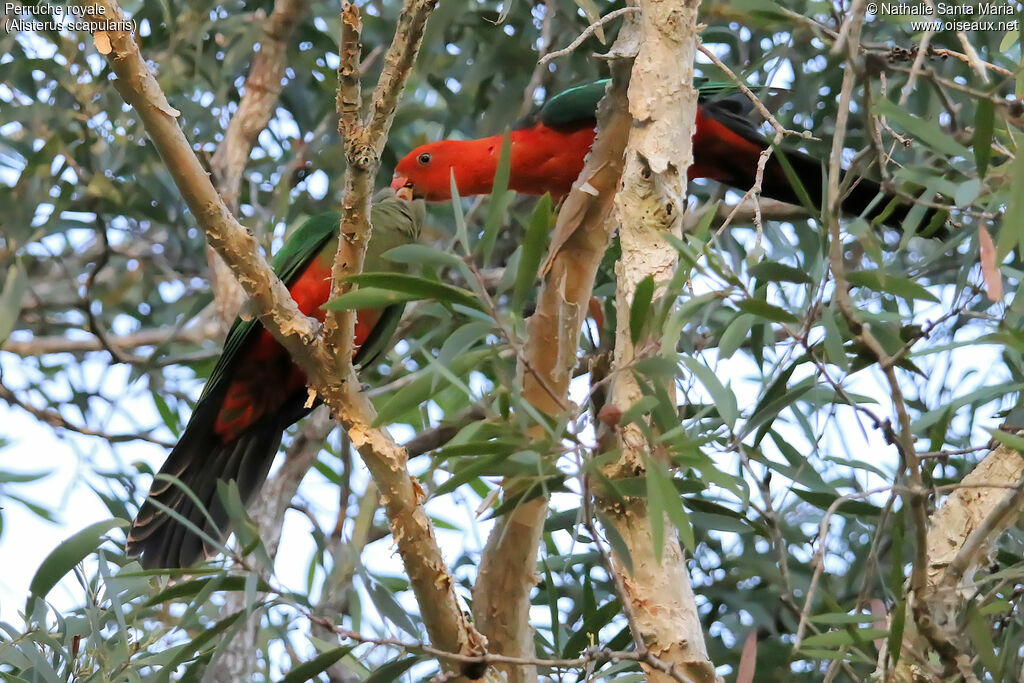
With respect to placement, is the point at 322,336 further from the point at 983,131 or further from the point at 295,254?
the point at 295,254

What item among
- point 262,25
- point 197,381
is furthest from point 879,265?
point 197,381

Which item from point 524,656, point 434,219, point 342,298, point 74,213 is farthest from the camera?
point 434,219

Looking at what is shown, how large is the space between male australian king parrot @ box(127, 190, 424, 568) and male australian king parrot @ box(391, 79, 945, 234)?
33 cm

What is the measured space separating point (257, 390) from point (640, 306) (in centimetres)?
171

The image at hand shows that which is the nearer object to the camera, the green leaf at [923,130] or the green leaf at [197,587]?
the green leaf at [923,130]

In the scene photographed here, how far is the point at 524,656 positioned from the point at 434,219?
7.84 feet

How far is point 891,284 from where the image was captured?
1.26 meters

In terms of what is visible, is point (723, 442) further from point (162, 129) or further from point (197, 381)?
point (197, 381)

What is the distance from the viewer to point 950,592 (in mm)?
1416

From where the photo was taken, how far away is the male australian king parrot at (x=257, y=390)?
279cm

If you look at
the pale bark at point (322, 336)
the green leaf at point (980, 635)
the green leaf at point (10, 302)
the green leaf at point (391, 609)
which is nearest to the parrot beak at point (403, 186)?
the green leaf at point (10, 302)

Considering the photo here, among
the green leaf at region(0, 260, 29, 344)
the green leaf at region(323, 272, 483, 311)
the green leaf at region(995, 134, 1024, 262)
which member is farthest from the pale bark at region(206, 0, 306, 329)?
the green leaf at region(995, 134, 1024, 262)

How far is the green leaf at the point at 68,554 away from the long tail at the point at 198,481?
38.8 inches

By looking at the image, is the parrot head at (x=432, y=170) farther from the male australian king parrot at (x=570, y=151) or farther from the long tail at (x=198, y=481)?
the long tail at (x=198, y=481)
